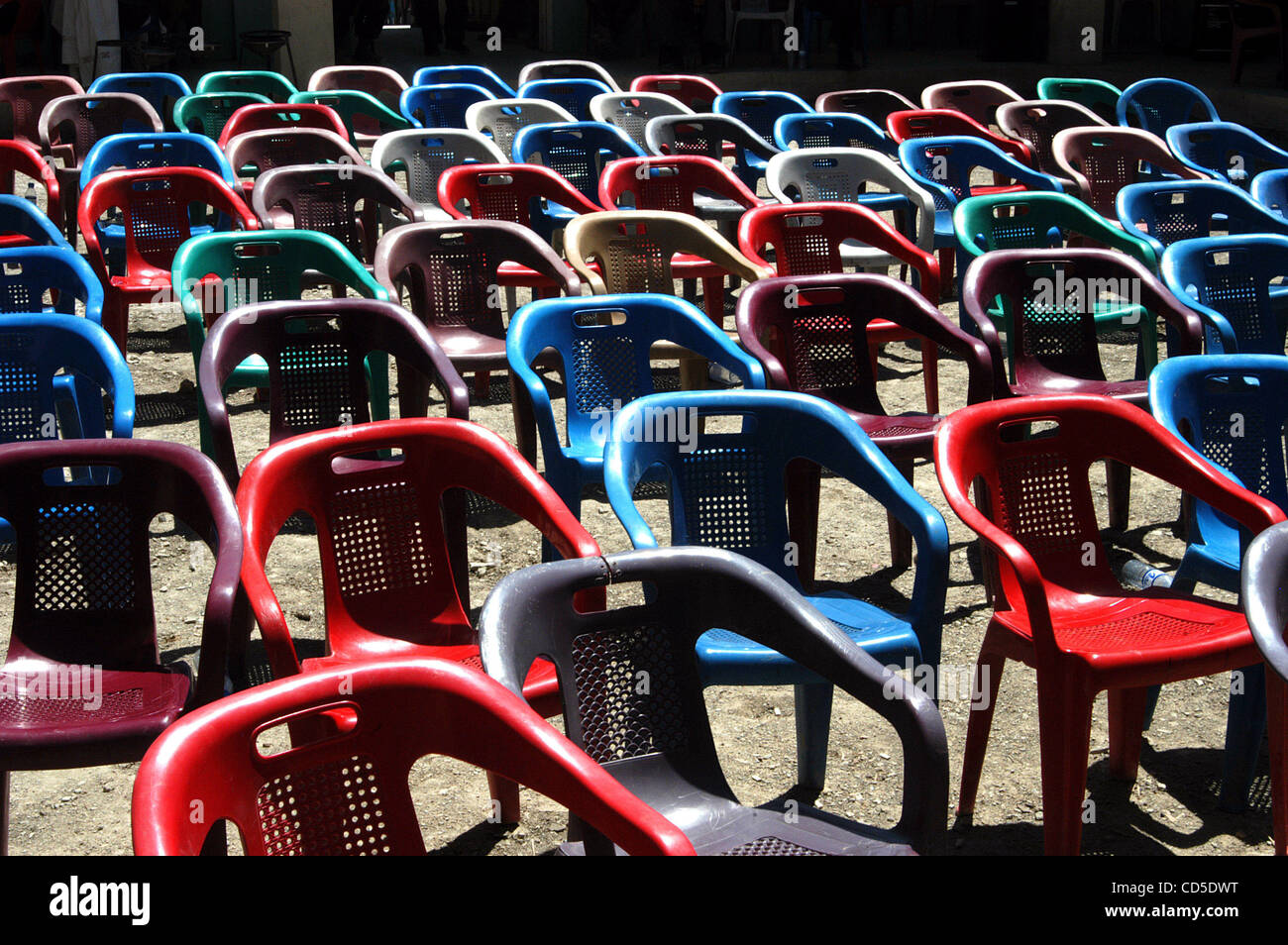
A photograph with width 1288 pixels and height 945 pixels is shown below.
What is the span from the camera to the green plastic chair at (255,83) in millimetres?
9242

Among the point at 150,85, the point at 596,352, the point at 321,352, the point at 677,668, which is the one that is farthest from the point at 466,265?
the point at 150,85

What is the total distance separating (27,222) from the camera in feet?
16.7

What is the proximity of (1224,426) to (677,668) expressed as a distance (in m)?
1.89

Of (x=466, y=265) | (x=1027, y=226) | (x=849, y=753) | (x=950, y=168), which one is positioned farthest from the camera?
(x=950, y=168)

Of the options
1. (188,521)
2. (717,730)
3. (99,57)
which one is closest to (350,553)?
(188,521)

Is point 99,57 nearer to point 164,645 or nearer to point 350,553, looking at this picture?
point 164,645

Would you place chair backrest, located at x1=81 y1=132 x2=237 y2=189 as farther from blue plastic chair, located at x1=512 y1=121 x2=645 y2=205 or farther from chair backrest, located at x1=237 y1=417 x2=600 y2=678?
chair backrest, located at x1=237 y1=417 x2=600 y2=678

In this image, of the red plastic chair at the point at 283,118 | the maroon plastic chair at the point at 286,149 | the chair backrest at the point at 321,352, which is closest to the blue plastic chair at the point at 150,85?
the red plastic chair at the point at 283,118

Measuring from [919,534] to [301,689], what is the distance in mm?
1498

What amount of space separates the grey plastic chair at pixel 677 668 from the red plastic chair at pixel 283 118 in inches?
230

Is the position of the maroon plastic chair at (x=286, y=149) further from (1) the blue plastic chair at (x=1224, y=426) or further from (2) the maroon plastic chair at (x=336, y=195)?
(1) the blue plastic chair at (x=1224, y=426)

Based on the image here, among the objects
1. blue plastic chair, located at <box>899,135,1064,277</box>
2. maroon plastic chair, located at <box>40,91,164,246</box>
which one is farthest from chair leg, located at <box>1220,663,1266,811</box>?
maroon plastic chair, located at <box>40,91,164,246</box>

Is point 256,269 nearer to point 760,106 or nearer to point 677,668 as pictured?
point 677,668

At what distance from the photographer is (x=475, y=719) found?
1.95 meters
